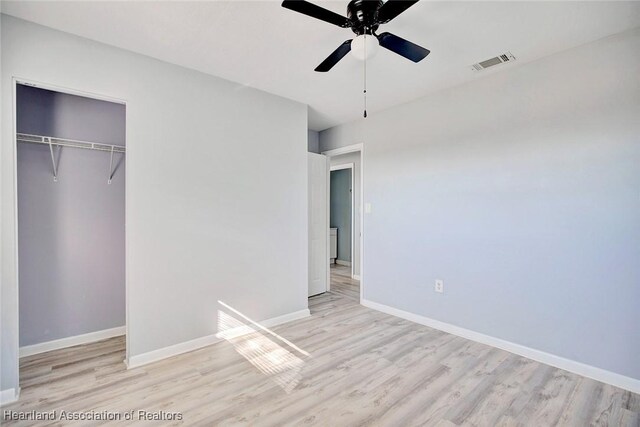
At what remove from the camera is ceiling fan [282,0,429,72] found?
1475 millimetres

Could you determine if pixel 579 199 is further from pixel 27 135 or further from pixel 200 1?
pixel 27 135

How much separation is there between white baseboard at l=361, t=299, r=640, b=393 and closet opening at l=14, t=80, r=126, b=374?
2.99 metres

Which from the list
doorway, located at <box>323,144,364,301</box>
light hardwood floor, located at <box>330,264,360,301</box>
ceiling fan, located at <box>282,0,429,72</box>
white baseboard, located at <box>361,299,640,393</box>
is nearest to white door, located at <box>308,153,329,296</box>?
light hardwood floor, located at <box>330,264,360,301</box>

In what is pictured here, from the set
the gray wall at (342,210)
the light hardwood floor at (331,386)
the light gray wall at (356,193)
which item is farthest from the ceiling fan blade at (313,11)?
the gray wall at (342,210)

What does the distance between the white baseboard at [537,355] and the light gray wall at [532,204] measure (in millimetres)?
44

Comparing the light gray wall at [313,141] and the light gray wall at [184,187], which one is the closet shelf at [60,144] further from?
the light gray wall at [313,141]

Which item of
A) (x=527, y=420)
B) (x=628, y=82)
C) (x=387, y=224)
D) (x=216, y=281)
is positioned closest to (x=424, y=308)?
(x=387, y=224)

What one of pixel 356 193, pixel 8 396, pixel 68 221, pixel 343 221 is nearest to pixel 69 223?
pixel 68 221

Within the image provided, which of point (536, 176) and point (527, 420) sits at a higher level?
point (536, 176)

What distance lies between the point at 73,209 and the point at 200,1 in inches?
87.5

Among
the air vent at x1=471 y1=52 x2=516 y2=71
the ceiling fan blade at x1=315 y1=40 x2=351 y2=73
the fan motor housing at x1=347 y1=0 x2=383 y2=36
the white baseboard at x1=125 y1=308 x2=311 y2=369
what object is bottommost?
the white baseboard at x1=125 y1=308 x2=311 y2=369

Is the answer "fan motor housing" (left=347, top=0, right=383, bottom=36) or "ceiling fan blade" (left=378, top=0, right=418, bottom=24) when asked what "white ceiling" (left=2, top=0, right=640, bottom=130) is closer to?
"fan motor housing" (left=347, top=0, right=383, bottom=36)

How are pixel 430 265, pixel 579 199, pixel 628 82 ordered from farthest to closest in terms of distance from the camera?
pixel 430 265 → pixel 579 199 → pixel 628 82

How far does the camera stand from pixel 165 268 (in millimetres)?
2564
